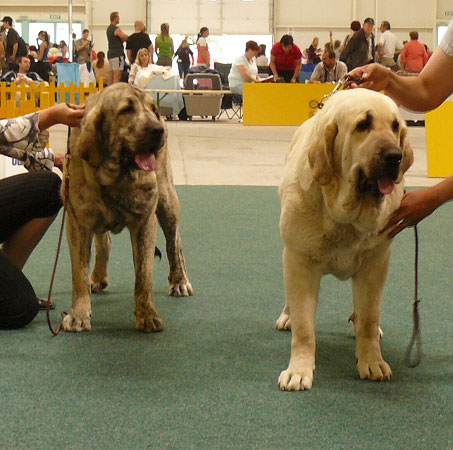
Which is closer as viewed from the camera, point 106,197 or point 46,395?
point 46,395

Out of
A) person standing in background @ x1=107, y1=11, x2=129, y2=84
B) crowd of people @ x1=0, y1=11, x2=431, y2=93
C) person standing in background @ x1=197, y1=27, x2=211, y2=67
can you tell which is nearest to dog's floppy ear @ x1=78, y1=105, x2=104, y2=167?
crowd of people @ x1=0, y1=11, x2=431, y2=93

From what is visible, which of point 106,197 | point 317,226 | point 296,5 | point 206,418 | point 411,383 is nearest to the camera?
point 206,418

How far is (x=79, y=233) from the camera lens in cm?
320

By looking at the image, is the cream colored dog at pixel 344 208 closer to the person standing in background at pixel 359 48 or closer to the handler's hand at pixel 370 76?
the handler's hand at pixel 370 76

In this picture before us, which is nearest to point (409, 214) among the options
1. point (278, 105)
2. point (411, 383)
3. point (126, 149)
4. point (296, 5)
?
point (411, 383)

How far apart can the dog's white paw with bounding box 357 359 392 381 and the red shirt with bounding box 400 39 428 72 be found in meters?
14.2

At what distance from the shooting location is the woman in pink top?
52.2 ft

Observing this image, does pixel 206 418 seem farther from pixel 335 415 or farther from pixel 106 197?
pixel 106 197

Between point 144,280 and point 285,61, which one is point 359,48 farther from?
point 144,280

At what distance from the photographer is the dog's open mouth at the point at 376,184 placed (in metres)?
2.21

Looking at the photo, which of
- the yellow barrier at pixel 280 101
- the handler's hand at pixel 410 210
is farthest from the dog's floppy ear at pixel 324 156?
the yellow barrier at pixel 280 101

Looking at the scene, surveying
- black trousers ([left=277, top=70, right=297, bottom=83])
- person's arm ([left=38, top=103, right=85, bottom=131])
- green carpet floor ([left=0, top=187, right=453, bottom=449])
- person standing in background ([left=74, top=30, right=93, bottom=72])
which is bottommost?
green carpet floor ([left=0, top=187, right=453, bottom=449])

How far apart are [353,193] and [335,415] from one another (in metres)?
0.67

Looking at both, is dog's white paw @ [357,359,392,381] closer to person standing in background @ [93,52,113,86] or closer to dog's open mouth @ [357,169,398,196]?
dog's open mouth @ [357,169,398,196]
